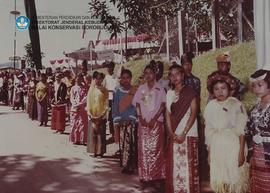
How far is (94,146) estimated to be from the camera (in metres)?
8.26

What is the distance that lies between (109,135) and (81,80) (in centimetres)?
176

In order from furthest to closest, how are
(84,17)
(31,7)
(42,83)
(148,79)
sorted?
1. (31,7)
2. (42,83)
3. (84,17)
4. (148,79)

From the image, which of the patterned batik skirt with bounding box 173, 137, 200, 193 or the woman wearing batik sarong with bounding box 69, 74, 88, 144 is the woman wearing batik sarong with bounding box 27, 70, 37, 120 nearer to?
the woman wearing batik sarong with bounding box 69, 74, 88, 144

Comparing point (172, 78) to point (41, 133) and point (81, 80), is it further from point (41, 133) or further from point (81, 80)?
point (41, 133)

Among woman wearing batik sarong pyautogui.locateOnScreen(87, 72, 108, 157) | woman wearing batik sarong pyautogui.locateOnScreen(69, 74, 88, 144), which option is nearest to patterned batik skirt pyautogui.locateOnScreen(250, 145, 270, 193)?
woman wearing batik sarong pyautogui.locateOnScreen(87, 72, 108, 157)

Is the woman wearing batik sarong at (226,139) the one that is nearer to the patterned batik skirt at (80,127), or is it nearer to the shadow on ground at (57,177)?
the shadow on ground at (57,177)

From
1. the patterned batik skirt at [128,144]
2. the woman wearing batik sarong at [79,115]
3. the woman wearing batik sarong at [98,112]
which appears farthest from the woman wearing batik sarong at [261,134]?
the woman wearing batik sarong at [79,115]

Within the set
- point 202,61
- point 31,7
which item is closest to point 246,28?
point 202,61

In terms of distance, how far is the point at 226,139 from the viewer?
4273 millimetres

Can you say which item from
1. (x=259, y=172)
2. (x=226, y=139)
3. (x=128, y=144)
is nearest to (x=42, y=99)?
(x=128, y=144)

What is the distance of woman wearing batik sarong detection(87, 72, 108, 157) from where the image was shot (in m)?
8.08

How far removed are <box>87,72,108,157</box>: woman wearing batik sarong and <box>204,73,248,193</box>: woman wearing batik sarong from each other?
3.92 m

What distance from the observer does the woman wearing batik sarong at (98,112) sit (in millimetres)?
8078

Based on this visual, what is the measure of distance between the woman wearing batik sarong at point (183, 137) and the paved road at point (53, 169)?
1.15m
